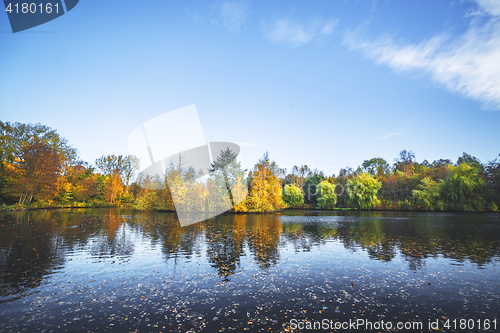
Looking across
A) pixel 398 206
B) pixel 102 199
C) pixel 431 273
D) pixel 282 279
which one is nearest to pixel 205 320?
pixel 282 279

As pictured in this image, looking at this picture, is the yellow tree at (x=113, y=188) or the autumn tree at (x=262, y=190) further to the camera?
the yellow tree at (x=113, y=188)

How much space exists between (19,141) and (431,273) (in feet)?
244

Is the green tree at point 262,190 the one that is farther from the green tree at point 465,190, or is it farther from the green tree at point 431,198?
the green tree at point 465,190

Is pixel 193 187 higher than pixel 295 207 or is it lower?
higher

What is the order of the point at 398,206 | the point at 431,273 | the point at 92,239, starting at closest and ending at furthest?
the point at 431,273
the point at 92,239
the point at 398,206

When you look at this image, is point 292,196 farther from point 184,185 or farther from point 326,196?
point 184,185

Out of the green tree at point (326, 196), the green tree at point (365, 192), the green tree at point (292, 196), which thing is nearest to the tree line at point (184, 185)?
the green tree at point (365, 192)

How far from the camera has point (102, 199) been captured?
75.8 metres

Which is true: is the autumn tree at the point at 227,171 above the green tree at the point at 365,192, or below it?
above

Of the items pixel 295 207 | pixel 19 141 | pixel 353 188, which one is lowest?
pixel 295 207

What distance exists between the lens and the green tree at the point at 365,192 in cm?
6894

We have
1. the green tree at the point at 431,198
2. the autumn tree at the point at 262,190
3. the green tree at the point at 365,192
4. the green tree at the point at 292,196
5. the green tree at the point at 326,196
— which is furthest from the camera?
the green tree at the point at 292,196

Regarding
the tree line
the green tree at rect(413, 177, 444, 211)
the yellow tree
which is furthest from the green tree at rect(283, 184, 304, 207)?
the yellow tree

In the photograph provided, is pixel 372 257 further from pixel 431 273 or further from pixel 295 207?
pixel 295 207
